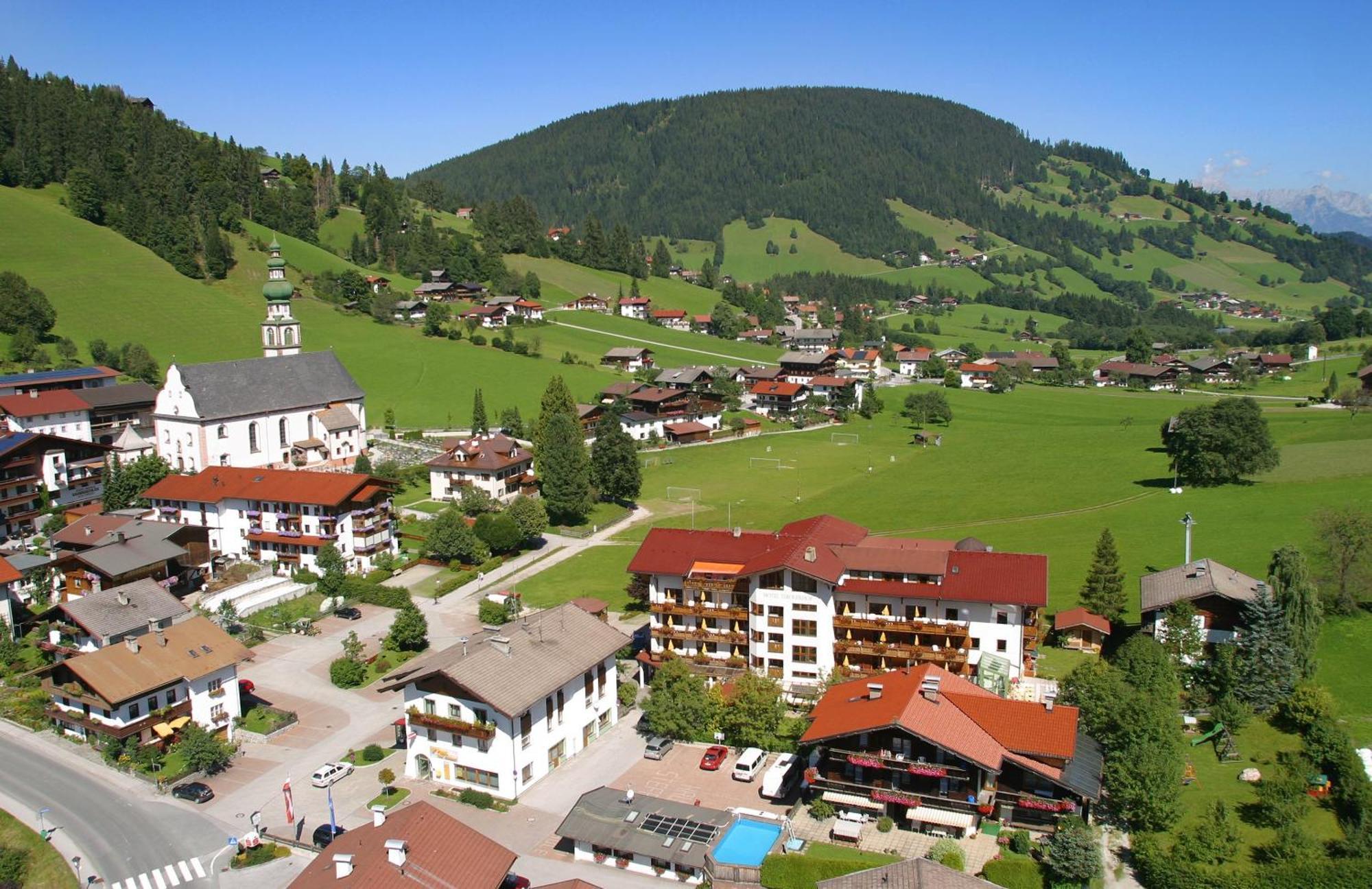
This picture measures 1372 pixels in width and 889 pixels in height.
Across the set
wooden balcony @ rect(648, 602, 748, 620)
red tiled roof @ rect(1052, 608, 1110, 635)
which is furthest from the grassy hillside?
red tiled roof @ rect(1052, 608, 1110, 635)

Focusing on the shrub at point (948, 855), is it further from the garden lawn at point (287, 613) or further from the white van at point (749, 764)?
the garden lawn at point (287, 613)

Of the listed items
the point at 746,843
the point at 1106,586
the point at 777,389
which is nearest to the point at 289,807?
the point at 746,843

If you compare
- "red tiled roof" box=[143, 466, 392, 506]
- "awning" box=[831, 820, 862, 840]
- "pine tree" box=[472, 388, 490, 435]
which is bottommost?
"awning" box=[831, 820, 862, 840]

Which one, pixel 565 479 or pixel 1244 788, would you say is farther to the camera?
pixel 565 479

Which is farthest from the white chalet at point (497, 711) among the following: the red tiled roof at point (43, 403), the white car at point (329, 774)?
the red tiled roof at point (43, 403)

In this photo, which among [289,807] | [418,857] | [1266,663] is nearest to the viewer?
[418,857]

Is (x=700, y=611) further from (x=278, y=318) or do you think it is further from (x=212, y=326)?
(x=212, y=326)

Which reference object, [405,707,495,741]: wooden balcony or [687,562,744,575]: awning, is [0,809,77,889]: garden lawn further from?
[687,562,744,575]: awning
